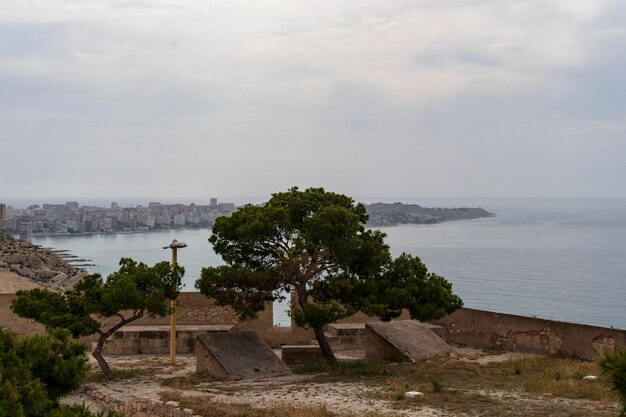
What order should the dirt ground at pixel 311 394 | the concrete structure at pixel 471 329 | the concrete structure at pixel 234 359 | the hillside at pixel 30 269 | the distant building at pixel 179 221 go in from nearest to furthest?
the dirt ground at pixel 311 394 → the concrete structure at pixel 234 359 → the concrete structure at pixel 471 329 → the hillside at pixel 30 269 → the distant building at pixel 179 221

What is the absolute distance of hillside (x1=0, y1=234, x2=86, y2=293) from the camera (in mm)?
57406

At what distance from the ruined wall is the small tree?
23.1 feet

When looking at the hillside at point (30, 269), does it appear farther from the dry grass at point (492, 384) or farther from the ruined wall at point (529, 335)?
the dry grass at point (492, 384)

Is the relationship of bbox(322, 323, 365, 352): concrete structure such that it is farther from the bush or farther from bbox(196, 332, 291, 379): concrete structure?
the bush

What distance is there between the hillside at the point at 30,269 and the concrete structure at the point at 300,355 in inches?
1515

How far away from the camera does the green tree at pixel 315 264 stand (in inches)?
599

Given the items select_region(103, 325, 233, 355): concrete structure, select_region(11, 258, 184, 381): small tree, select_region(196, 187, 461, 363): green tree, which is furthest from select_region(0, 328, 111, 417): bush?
select_region(103, 325, 233, 355): concrete structure

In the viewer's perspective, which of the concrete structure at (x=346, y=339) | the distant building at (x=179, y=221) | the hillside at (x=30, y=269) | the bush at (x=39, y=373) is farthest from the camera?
the distant building at (x=179, y=221)

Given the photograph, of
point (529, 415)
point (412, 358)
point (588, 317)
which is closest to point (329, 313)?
point (412, 358)

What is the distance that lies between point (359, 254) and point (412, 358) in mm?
2421

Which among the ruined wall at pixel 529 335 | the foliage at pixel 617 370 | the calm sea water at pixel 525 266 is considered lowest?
the calm sea water at pixel 525 266

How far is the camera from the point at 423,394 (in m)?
12.2

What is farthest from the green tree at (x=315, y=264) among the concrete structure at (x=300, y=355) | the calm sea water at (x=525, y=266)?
the calm sea water at (x=525, y=266)

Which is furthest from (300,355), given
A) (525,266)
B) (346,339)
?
(525,266)
